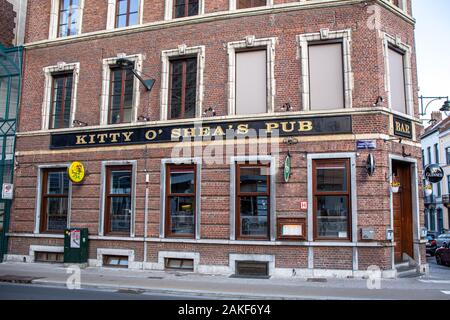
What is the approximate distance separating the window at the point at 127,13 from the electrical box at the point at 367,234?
12.4m

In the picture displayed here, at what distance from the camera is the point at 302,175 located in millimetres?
15375

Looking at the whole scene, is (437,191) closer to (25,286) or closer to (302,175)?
(302,175)

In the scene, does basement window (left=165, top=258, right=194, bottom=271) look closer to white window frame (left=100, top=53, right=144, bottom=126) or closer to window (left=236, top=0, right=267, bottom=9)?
white window frame (left=100, top=53, right=144, bottom=126)

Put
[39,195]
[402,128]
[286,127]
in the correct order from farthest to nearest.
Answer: [39,195] < [402,128] < [286,127]

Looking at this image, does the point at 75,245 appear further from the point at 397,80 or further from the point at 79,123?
the point at 397,80

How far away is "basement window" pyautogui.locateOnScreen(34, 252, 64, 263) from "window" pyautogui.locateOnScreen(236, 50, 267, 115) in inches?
377

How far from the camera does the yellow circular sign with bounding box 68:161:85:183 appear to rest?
17625 millimetres

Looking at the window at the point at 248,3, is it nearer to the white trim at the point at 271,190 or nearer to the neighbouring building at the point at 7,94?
the white trim at the point at 271,190

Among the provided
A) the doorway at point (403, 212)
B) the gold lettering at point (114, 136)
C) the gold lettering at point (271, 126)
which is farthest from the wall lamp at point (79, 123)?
the doorway at point (403, 212)

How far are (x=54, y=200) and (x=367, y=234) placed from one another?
1292 centimetres

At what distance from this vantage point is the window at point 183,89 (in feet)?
57.0

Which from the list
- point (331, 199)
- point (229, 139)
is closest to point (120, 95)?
point (229, 139)

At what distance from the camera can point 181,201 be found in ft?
55.5

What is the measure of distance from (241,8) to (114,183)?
8.66 m
